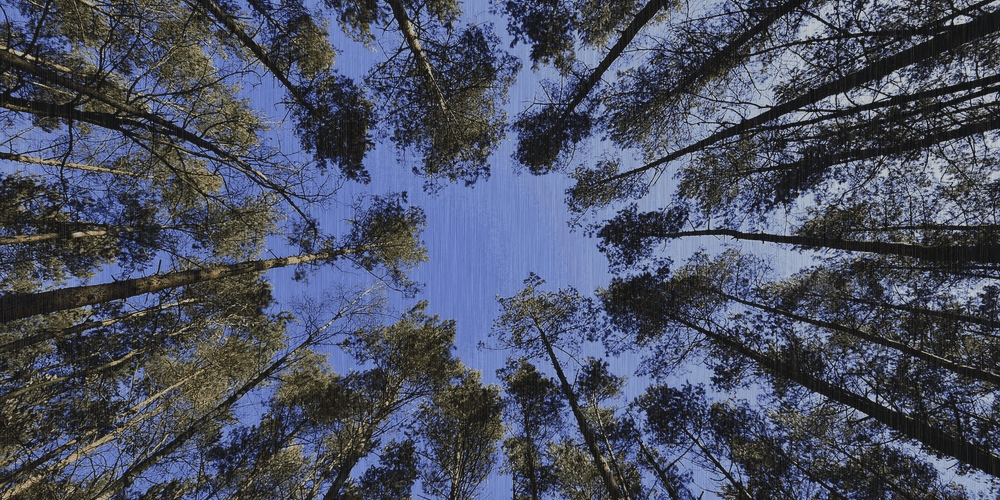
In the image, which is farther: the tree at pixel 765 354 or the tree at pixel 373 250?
the tree at pixel 373 250

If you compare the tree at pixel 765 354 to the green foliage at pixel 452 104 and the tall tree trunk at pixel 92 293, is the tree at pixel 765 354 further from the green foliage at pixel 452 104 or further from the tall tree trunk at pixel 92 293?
the tall tree trunk at pixel 92 293

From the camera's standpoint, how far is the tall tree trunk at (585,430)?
516cm

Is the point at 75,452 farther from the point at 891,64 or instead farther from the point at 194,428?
the point at 891,64

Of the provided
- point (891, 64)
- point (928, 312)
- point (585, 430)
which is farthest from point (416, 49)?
point (928, 312)

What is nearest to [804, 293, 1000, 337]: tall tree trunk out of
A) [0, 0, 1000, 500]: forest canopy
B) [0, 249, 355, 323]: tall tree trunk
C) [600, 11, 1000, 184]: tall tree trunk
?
[0, 0, 1000, 500]: forest canopy

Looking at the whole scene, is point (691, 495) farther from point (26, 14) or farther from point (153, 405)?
point (26, 14)

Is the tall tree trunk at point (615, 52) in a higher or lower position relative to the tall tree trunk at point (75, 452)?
higher

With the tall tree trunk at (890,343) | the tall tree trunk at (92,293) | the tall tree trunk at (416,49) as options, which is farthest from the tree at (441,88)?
the tall tree trunk at (890,343)

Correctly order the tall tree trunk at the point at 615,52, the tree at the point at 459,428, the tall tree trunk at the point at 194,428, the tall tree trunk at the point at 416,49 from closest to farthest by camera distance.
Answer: the tall tree trunk at the point at 194,428 → the tall tree trunk at the point at 615,52 → the tall tree trunk at the point at 416,49 → the tree at the point at 459,428

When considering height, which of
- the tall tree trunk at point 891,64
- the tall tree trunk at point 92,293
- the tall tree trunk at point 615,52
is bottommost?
the tall tree trunk at point 92,293

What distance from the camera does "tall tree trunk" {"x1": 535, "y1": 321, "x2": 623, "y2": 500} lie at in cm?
516

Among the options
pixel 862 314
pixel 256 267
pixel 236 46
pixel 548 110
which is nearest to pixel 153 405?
pixel 256 267

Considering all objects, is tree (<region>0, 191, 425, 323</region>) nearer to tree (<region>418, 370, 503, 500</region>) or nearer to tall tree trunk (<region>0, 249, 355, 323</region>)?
tall tree trunk (<region>0, 249, 355, 323</region>)

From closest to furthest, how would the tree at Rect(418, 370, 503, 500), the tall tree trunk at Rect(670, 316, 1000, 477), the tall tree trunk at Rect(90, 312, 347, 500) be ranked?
the tall tree trunk at Rect(670, 316, 1000, 477) → the tall tree trunk at Rect(90, 312, 347, 500) → the tree at Rect(418, 370, 503, 500)
